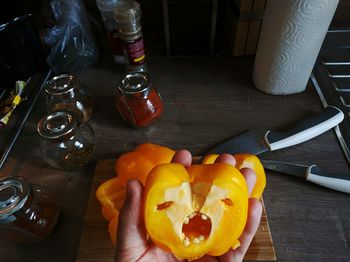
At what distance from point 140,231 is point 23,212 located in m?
0.23

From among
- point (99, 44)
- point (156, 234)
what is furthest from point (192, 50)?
point (156, 234)

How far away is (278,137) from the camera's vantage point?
0.62 m

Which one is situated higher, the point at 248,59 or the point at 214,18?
the point at 214,18

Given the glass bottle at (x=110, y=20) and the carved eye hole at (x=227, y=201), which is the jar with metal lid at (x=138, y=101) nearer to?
the glass bottle at (x=110, y=20)

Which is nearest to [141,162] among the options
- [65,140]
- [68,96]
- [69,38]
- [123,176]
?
[123,176]

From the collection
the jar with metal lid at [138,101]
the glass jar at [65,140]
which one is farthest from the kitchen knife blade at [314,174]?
the glass jar at [65,140]

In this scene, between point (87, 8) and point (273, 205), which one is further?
point (87, 8)

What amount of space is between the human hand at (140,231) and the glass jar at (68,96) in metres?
0.34

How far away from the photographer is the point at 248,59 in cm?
85

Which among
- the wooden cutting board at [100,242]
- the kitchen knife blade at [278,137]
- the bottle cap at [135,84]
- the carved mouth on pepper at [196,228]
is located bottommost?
the wooden cutting board at [100,242]

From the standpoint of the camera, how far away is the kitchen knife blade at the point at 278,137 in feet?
2.00

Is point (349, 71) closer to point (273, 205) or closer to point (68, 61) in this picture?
point (273, 205)

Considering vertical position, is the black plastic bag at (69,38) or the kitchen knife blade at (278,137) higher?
the black plastic bag at (69,38)

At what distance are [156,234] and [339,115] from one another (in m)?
0.52
